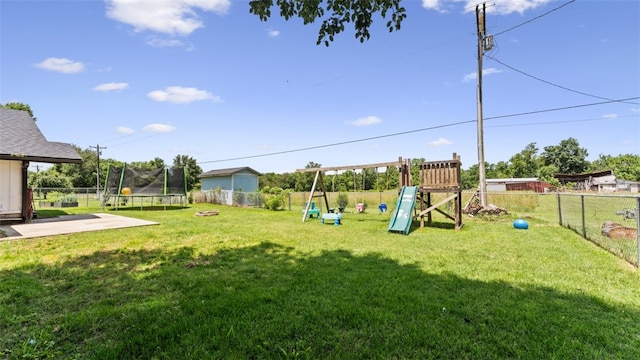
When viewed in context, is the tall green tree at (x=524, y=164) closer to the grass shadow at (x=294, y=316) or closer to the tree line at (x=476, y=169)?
the tree line at (x=476, y=169)

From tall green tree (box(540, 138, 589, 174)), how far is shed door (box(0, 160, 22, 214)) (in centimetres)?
7786

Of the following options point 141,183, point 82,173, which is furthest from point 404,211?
point 82,173

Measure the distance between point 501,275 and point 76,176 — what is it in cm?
5768

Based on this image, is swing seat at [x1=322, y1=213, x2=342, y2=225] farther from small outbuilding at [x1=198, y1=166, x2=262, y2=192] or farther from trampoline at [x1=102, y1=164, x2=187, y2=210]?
small outbuilding at [x1=198, y1=166, x2=262, y2=192]

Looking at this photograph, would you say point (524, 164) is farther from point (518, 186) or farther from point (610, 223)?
point (610, 223)

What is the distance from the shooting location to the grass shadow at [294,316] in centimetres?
235

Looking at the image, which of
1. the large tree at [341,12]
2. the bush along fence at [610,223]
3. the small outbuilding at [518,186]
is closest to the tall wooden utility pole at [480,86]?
the bush along fence at [610,223]

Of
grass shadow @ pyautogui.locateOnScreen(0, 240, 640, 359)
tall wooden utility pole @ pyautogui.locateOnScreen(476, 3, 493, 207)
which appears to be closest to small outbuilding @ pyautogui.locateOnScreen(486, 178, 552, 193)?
tall wooden utility pole @ pyautogui.locateOnScreen(476, 3, 493, 207)

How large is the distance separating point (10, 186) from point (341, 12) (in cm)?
1255

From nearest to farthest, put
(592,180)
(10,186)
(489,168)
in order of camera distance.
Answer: (10,186) < (592,180) < (489,168)

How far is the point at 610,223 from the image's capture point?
6773 mm

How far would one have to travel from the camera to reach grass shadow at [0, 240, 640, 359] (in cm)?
235

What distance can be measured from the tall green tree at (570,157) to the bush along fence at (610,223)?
223 ft

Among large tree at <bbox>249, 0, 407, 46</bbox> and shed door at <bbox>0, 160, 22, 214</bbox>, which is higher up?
large tree at <bbox>249, 0, 407, 46</bbox>
